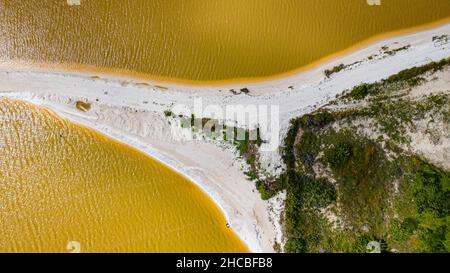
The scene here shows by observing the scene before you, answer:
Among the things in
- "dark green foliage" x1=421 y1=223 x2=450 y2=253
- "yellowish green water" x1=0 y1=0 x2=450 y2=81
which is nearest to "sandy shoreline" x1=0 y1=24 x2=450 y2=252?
"yellowish green water" x1=0 y1=0 x2=450 y2=81

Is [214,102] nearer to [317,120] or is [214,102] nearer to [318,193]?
[317,120]

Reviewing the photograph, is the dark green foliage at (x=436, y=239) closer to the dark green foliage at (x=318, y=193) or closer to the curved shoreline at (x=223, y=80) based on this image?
the dark green foliage at (x=318, y=193)

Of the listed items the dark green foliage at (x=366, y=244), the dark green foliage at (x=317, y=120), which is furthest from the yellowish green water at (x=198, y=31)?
the dark green foliage at (x=366, y=244)

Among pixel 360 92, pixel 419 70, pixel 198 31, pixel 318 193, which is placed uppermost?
pixel 198 31

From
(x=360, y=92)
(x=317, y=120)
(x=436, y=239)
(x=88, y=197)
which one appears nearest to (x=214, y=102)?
(x=317, y=120)

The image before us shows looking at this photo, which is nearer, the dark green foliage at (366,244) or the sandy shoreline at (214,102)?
the dark green foliage at (366,244)

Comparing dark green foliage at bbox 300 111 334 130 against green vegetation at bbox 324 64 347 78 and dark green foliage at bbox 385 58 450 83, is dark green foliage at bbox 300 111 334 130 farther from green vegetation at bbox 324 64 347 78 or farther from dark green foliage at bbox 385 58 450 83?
dark green foliage at bbox 385 58 450 83

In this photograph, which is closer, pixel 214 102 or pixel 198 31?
pixel 214 102
